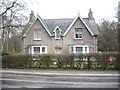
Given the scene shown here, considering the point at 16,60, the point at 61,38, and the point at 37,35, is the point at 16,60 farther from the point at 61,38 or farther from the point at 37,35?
the point at 61,38

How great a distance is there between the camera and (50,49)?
2558 centimetres

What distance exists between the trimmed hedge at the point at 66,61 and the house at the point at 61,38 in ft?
25.5

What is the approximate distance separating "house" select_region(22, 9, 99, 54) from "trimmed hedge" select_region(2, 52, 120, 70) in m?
7.78

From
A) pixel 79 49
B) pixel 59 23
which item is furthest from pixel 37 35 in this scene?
pixel 79 49

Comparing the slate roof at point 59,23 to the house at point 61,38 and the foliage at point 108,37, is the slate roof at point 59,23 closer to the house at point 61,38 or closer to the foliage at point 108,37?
the house at point 61,38

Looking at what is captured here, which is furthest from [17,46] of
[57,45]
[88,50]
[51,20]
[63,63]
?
[63,63]

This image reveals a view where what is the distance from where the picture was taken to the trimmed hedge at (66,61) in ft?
51.2

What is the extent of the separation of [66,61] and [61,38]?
31.9 feet

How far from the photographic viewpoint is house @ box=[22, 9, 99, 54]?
24.8 m

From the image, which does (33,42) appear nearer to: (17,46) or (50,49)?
(50,49)

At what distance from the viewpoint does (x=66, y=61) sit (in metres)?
16.3

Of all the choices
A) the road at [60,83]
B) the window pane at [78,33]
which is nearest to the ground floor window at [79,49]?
the window pane at [78,33]

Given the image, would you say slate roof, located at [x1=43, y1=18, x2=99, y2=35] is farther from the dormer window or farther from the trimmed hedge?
the trimmed hedge

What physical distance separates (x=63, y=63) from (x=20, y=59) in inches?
205
